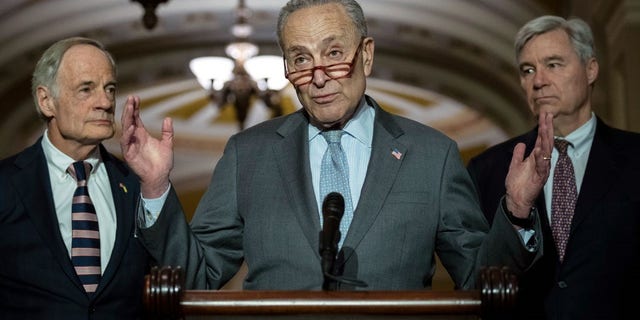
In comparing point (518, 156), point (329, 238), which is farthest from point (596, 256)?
point (329, 238)

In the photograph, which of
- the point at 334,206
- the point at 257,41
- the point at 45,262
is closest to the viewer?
the point at 334,206

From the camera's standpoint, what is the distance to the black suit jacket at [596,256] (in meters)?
3.25

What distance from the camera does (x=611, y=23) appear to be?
24.6 feet

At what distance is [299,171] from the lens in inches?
113

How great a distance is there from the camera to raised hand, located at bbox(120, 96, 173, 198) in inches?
107

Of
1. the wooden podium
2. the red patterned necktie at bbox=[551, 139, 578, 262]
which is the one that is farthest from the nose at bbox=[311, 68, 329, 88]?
the red patterned necktie at bbox=[551, 139, 578, 262]

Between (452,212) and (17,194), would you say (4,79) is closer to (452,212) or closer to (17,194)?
(17,194)

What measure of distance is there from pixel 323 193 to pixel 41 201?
2.90ft

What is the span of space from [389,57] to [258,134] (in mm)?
9541

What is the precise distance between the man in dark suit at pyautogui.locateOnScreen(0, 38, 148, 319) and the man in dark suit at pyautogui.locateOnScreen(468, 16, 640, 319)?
1.09 m

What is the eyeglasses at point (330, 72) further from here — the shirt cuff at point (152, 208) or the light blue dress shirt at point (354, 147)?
the shirt cuff at point (152, 208)

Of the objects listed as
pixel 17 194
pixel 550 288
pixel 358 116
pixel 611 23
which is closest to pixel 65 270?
pixel 17 194

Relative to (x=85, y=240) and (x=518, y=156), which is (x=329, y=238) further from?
(x=85, y=240)

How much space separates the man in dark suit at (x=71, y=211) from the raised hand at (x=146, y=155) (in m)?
0.53
